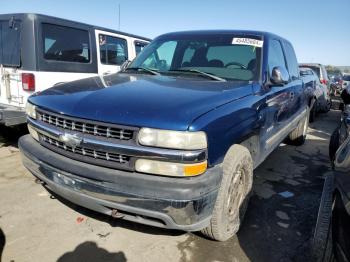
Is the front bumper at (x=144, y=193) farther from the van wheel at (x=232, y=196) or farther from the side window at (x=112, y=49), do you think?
the side window at (x=112, y=49)

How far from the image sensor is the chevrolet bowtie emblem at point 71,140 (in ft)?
8.41

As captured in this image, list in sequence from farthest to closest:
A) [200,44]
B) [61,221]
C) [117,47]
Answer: [117,47] → [200,44] → [61,221]

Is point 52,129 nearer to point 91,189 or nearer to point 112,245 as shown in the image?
point 91,189

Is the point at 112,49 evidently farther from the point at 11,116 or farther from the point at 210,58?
the point at 210,58

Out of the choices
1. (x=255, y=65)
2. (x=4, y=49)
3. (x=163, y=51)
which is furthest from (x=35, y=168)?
(x=4, y=49)

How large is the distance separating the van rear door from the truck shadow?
3.26 metres

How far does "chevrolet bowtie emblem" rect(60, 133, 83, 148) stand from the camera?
256cm

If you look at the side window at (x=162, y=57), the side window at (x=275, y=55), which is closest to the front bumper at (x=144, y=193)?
the side window at (x=162, y=57)

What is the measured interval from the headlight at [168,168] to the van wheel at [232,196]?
407 mm

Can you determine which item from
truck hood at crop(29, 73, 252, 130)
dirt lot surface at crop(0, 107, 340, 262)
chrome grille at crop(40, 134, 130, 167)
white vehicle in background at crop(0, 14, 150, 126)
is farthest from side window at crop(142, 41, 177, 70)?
white vehicle in background at crop(0, 14, 150, 126)

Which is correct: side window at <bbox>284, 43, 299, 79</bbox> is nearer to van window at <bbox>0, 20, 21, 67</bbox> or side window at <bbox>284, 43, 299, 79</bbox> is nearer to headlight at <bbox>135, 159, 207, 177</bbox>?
headlight at <bbox>135, 159, 207, 177</bbox>

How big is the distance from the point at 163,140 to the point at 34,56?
144 inches

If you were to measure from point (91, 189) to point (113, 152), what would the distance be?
1.13 feet

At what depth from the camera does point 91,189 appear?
2.51 metres
